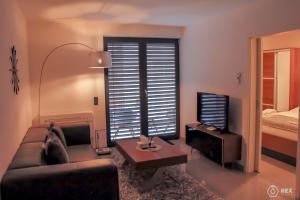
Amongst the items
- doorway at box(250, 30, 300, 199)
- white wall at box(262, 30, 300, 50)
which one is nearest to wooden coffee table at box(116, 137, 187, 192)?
doorway at box(250, 30, 300, 199)

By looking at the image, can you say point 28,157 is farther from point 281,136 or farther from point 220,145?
point 281,136

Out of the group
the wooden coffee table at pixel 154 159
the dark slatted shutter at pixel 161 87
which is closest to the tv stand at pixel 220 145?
the wooden coffee table at pixel 154 159

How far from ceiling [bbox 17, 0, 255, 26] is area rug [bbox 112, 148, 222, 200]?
2.31 m

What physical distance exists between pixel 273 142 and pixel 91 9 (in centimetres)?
364

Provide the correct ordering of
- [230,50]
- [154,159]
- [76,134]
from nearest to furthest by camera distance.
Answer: [154,159] < [76,134] < [230,50]

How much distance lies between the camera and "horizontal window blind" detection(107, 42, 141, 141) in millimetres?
5238

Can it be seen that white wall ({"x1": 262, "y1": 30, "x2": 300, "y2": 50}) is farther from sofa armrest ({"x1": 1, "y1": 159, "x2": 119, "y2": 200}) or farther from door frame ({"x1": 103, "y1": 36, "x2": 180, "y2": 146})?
sofa armrest ({"x1": 1, "y1": 159, "x2": 119, "y2": 200})

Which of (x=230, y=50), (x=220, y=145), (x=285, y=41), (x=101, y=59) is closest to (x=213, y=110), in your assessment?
(x=220, y=145)

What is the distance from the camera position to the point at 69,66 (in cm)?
490

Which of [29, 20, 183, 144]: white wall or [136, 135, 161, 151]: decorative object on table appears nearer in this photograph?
[136, 135, 161, 151]: decorative object on table

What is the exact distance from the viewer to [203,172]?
393 centimetres

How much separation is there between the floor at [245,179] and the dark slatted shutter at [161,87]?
140 centimetres

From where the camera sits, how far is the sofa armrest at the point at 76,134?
3971 mm

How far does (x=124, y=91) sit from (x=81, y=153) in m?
2.07
